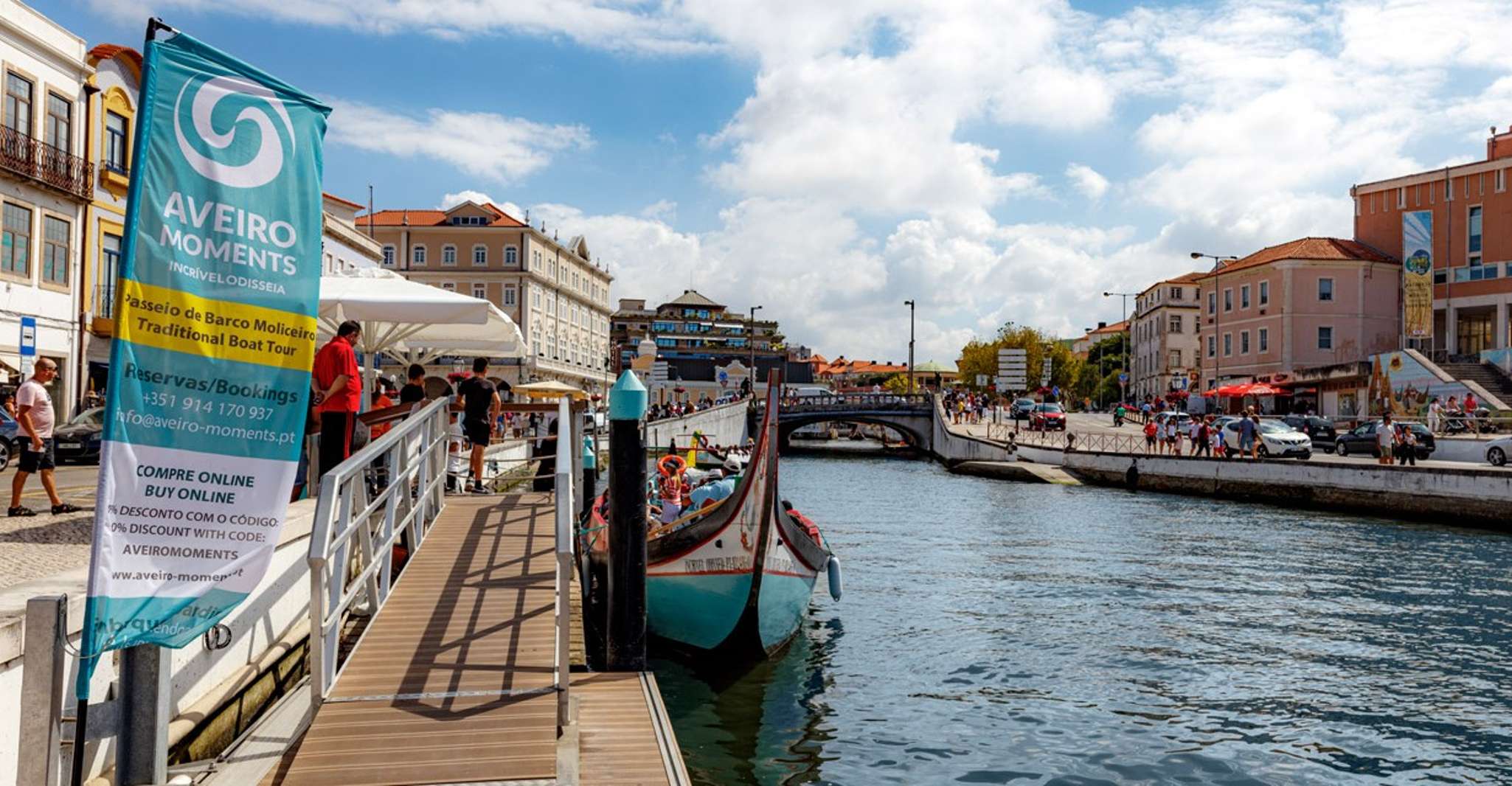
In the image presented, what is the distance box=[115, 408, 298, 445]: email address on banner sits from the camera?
480cm

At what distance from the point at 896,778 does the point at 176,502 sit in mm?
7011

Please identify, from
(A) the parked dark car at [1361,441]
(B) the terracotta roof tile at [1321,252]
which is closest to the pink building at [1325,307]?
(B) the terracotta roof tile at [1321,252]

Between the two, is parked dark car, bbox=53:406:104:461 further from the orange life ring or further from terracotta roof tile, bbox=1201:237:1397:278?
terracotta roof tile, bbox=1201:237:1397:278

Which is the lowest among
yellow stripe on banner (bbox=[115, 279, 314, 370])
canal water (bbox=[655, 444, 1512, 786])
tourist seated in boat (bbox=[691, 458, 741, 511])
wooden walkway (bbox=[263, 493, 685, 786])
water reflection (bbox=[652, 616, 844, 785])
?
water reflection (bbox=[652, 616, 844, 785])

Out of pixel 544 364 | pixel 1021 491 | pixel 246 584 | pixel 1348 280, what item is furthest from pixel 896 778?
pixel 544 364

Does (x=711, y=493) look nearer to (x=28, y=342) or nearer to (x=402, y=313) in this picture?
(x=402, y=313)

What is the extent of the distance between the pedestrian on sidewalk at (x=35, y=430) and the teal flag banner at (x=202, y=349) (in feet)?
19.9

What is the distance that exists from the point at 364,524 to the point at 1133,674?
9427mm

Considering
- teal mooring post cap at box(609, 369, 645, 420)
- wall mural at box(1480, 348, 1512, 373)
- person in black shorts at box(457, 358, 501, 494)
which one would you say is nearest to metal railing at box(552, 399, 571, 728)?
teal mooring post cap at box(609, 369, 645, 420)

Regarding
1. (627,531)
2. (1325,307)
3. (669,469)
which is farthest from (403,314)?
(1325,307)

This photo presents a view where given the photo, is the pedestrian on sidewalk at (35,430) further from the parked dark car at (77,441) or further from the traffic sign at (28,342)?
the traffic sign at (28,342)

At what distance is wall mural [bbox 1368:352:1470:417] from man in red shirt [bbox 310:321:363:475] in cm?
5045

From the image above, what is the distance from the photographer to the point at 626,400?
32.0 feet

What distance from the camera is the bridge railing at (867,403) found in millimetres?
75812
